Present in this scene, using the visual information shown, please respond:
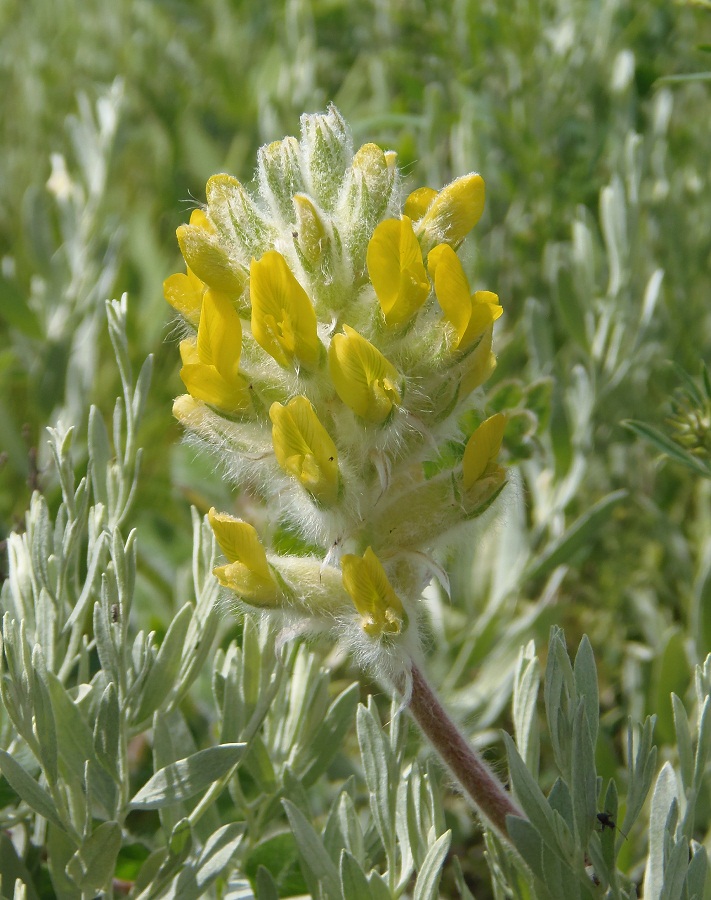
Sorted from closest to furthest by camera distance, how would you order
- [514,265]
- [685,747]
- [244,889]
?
[685,747] → [244,889] → [514,265]

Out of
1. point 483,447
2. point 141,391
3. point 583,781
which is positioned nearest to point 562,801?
point 583,781

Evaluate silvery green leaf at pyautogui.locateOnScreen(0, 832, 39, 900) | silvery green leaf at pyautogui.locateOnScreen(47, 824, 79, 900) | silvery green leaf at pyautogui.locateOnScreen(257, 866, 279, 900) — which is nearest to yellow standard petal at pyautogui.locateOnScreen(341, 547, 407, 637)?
silvery green leaf at pyautogui.locateOnScreen(257, 866, 279, 900)

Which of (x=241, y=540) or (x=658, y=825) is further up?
(x=241, y=540)

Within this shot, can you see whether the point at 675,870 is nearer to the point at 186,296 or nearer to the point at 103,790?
the point at 103,790

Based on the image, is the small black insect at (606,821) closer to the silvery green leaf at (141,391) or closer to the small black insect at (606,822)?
the small black insect at (606,822)

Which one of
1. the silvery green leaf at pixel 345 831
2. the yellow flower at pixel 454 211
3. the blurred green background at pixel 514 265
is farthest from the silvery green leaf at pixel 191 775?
the blurred green background at pixel 514 265

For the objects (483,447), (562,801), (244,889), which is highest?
(483,447)

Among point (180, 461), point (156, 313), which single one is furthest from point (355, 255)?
point (156, 313)

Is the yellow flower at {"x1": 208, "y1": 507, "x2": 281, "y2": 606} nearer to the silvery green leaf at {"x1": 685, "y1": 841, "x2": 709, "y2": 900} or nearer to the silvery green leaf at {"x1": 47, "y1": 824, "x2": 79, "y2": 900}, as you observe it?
the silvery green leaf at {"x1": 47, "y1": 824, "x2": 79, "y2": 900}
